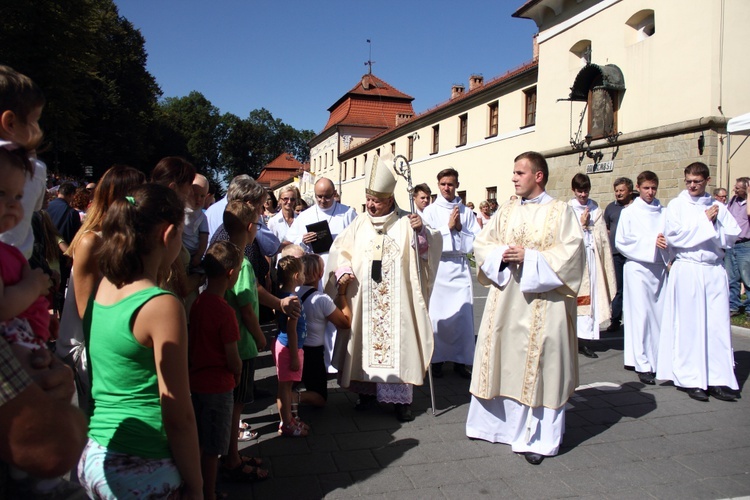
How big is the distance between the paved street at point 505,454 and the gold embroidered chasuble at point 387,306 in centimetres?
39

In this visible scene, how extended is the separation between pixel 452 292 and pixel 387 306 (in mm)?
1579

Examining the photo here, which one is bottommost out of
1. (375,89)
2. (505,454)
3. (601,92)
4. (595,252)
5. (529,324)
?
(505,454)

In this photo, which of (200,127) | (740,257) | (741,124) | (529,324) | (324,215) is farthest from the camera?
(200,127)

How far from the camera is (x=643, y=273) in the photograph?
235 inches

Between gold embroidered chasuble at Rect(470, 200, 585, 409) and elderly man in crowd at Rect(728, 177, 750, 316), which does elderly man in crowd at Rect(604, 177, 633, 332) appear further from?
gold embroidered chasuble at Rect(470, 200, 585, 409)

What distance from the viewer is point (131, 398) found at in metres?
1.80

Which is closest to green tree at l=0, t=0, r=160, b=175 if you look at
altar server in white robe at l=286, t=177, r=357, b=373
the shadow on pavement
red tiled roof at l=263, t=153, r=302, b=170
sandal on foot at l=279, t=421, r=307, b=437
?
altar server in white robe at l=286, t=177, r=357, b=373

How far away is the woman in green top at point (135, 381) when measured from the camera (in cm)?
173

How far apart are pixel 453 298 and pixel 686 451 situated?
2.69m

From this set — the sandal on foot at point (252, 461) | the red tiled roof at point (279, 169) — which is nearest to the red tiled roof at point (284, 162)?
the red tiled roof at point (279, 169)

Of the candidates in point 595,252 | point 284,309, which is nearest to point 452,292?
point 595,252

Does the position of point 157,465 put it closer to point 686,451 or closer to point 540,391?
point 540,391

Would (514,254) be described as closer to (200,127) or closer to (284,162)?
(200,127)

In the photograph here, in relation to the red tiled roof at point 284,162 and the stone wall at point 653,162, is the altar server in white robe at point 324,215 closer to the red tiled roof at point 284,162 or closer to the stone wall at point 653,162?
the stone wall at point 653,162
